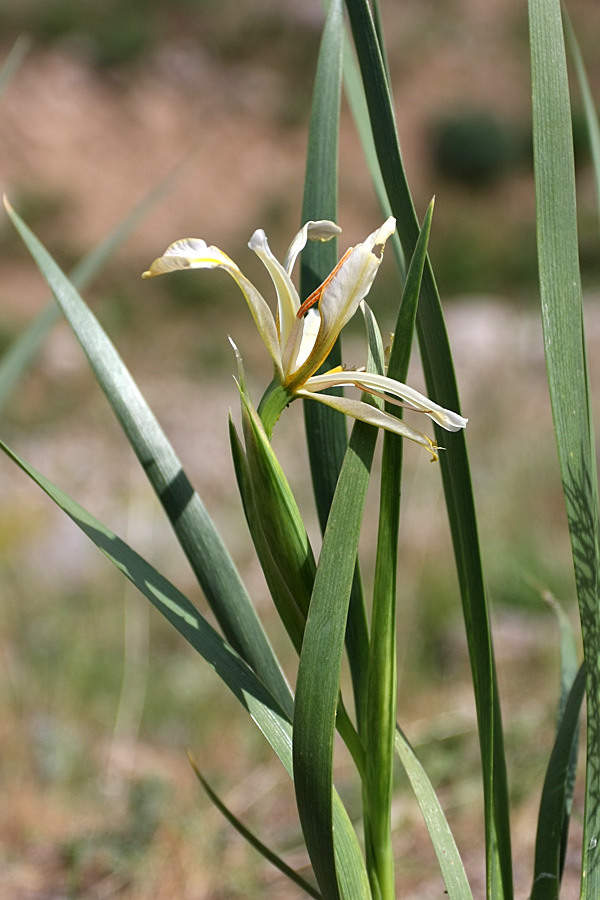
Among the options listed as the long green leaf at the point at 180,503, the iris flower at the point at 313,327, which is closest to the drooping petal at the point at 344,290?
the iris flower at the point at 313,327

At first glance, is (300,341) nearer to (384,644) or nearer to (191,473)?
(384,644)

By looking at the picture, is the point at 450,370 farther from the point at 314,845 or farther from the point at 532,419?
the point at 532,419

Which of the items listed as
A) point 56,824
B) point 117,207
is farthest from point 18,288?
point 56,824

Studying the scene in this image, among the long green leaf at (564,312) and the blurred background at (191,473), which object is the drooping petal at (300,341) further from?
the blurred background at (191,473)

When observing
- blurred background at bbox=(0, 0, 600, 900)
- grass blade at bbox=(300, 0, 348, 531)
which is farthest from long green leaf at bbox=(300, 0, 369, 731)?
blurred background at bbox=(0, 0, 600, 900)

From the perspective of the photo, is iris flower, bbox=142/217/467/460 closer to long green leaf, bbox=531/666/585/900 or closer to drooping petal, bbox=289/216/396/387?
drooping petal, bbox=289/216/396/387

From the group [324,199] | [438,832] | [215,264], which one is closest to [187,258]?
[215,264]
